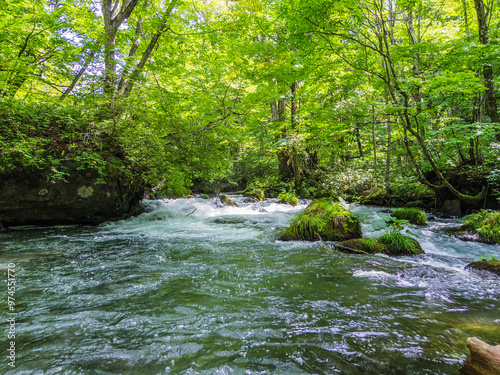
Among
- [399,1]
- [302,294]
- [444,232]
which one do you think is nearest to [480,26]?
[399,1]

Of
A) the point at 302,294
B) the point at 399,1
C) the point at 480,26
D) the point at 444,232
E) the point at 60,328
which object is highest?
the point at 399,1

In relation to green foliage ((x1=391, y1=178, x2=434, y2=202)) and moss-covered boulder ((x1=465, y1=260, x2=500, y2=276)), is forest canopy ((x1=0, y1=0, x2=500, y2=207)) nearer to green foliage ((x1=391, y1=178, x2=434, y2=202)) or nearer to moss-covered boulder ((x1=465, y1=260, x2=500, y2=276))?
green foliage ((x1=391, y1=178, x2=434, y2=202))

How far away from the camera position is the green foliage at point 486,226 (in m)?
5.71

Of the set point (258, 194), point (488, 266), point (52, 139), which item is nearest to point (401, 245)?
point (488, 266)

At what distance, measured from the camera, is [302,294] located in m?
3.08

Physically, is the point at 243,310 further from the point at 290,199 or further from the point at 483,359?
the point at 290,199

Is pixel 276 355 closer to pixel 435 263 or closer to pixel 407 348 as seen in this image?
pixel 407 348

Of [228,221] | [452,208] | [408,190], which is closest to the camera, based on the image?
[228,221]

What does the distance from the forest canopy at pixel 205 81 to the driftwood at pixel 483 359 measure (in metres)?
5.50

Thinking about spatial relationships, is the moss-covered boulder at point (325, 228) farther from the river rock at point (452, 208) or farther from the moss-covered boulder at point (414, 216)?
the river rock at point (452, 208)

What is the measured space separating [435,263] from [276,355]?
4198 mm

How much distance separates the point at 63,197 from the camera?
7.02 m

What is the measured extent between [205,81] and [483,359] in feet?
29.3

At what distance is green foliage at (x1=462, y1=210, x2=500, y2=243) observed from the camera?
5.71 meters
